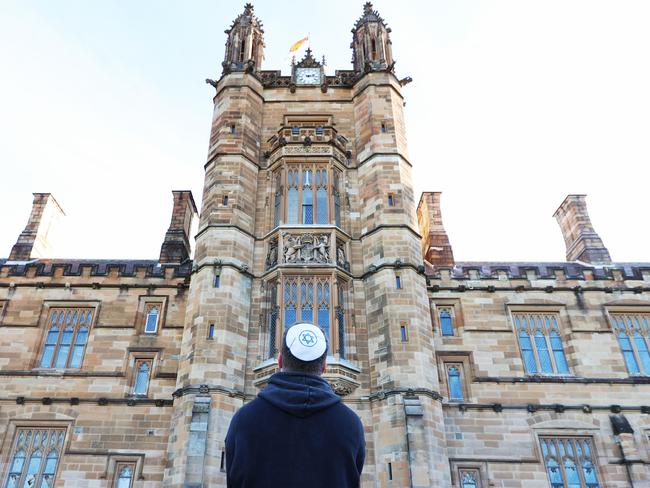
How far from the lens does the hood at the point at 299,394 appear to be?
7.98 feet

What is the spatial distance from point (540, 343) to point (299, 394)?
573 inches

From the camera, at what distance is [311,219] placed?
52.7ft

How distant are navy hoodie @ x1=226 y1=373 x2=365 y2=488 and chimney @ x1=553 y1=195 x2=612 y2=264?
19057 mm

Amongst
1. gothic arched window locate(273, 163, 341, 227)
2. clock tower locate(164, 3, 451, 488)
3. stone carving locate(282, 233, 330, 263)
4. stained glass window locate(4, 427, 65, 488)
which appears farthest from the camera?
gothic arched window locate(273, 163, 341, 227)

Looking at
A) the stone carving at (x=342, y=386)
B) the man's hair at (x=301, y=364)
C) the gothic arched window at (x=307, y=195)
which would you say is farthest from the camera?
the gothic arched window at (x=307, y=195)

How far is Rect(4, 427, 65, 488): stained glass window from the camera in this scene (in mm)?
13067

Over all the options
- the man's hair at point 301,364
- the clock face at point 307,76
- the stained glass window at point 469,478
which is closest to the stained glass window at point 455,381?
the stained glass window at point 469,478

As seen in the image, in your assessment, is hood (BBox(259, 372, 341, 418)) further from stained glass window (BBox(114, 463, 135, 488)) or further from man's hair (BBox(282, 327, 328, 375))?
stained glass window (BBox(114, 463, 135, 488))

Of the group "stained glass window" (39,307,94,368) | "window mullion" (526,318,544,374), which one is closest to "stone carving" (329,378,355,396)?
"window mullion" (526,318,544,374)

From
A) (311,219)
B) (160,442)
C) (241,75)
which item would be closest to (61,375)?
(160,442)

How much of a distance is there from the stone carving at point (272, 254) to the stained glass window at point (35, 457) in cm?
683

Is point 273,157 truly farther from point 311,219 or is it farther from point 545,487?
point 545,487

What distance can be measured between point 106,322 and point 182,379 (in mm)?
3797

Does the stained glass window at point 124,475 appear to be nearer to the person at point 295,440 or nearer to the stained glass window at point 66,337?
the stained glass window at point 66,337
